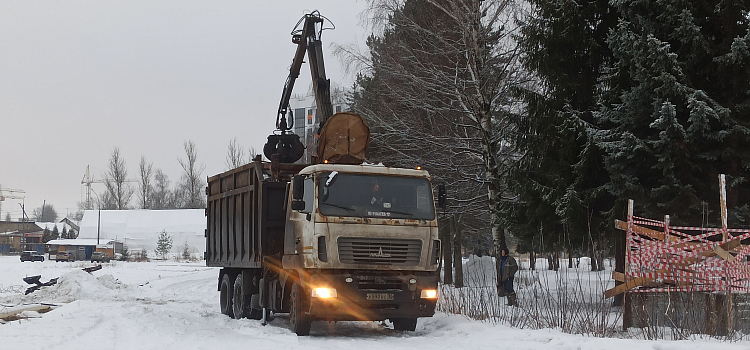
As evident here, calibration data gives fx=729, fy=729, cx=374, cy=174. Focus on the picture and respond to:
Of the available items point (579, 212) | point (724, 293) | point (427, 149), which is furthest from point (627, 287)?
point (427, 149)

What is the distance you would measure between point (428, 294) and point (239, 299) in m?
→ 5.01

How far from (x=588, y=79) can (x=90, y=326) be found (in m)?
11.3

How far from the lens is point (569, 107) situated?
1491cm

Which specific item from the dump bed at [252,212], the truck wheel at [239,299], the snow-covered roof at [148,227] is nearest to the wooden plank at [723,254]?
the dump bed at [252,212]

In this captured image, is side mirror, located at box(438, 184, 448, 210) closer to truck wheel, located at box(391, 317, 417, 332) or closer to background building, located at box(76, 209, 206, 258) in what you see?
truck wheel, located at box(391, 317, 417, 332)

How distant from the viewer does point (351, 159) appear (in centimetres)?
1307

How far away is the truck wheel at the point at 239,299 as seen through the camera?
48.1 feet

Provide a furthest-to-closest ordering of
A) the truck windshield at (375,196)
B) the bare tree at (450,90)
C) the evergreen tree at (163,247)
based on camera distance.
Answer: the evergreen tree at (163,247), the bare tree at (450,90), the truck windshield at (375,196)

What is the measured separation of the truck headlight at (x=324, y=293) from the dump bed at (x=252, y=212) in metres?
1.98

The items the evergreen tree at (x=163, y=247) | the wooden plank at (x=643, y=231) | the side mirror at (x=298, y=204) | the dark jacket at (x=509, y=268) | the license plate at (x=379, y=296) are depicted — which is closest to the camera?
the wooden plank at (x=643, y=231)

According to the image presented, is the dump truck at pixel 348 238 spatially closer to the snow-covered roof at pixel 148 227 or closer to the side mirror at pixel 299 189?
the side mirror at pixel 299 189

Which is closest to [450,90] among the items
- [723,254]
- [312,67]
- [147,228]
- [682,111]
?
[312,67]

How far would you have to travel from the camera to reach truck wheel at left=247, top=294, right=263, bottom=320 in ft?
46.0

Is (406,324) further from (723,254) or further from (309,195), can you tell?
(723,254)
